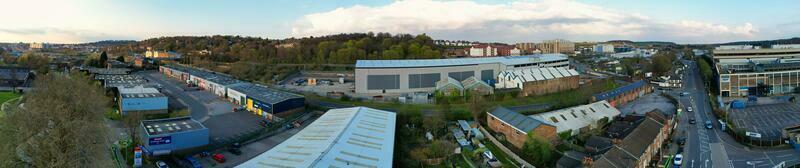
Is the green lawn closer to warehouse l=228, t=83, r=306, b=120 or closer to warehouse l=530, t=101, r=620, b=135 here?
warehouse l=530, t=101, r=620, b=135

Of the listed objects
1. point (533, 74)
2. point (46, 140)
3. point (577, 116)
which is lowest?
point (577, 116)

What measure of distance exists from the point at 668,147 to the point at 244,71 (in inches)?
1023

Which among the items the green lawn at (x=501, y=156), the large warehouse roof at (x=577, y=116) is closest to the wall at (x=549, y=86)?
the large warehouse roof at (x=577, y=116)

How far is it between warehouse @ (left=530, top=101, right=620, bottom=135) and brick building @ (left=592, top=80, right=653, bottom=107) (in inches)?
80.0

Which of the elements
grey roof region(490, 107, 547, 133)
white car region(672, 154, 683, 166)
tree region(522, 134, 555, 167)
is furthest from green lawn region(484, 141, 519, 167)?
white car region(672, 154, 683, 166)

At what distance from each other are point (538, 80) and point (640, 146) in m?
10.8

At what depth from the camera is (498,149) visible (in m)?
11.5

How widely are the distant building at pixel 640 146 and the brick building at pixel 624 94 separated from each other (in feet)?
14.3

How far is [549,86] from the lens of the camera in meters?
21.2

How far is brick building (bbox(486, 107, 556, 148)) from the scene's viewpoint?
11344 millimetres

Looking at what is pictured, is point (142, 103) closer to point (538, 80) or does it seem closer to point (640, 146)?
point (640, 146)

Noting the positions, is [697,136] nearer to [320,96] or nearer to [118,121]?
[320,96]

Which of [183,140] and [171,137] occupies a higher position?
[171,137]

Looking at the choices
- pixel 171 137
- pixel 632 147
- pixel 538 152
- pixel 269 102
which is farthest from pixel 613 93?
pixel 171 137
